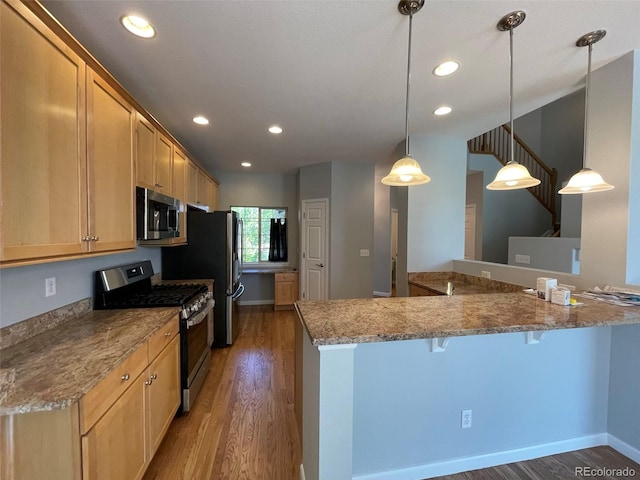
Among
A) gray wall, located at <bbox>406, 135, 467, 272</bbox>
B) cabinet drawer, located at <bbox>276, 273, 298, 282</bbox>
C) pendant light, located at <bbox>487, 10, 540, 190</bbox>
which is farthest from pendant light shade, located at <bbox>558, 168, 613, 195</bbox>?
cabinet drawer, located at <bbox>276, 273, 298, 282</bbox>

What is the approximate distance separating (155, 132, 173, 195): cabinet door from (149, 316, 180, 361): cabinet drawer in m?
1.21

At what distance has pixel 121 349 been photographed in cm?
137

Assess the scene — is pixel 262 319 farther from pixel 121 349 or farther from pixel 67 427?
pixel 67 427

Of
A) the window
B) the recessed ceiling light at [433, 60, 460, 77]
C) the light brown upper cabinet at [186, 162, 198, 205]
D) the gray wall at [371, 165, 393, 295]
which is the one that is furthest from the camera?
the gray wall at [371, 165, 393, 295]

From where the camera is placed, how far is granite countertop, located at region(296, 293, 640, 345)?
1.19 meters

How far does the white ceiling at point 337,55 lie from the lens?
4.75 feet

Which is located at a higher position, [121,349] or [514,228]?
[514,228]

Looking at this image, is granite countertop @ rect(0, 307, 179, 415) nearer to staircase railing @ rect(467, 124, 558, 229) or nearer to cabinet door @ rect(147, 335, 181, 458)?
cabinet door @ rect(147, 335, 181, 458)

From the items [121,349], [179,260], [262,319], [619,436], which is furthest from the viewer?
[262,319]

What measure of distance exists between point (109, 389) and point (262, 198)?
15.1 feet

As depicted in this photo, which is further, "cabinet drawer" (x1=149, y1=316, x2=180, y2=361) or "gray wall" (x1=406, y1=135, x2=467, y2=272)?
"gray wall" (x1=406, y1=135, x2=467, y2=272)

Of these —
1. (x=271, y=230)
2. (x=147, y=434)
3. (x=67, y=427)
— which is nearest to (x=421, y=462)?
(x=147, y=434)

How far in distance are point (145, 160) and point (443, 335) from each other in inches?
95.4

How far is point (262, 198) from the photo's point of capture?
5.57m
